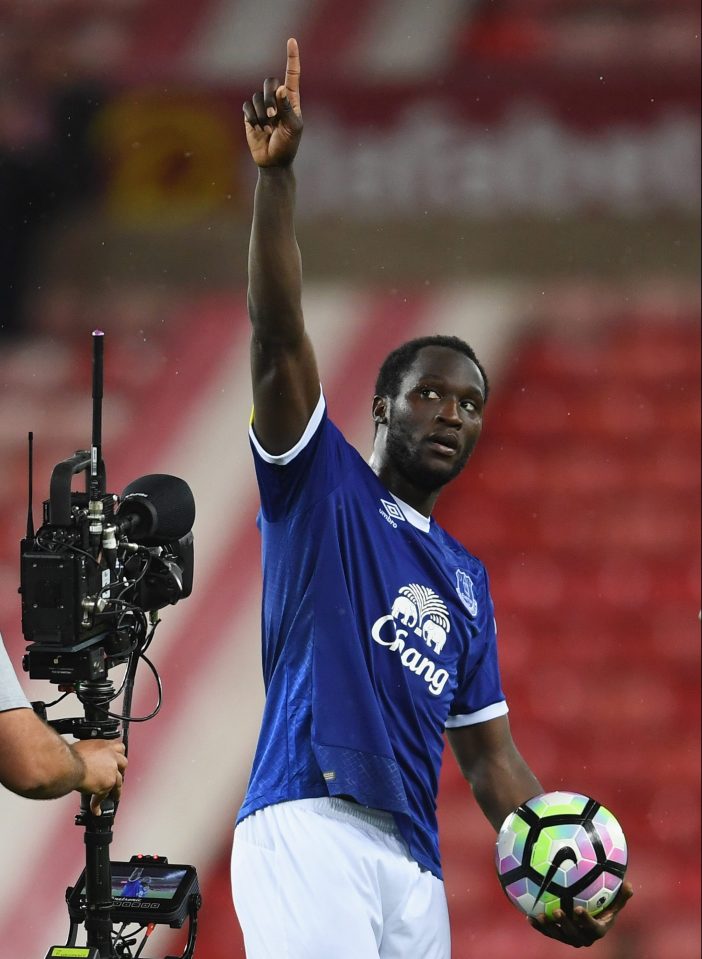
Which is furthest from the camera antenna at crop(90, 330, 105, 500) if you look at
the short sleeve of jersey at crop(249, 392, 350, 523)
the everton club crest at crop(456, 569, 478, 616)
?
the everton club crest at crop(456, 569, 478, 616)

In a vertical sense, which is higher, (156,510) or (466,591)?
(156,510)

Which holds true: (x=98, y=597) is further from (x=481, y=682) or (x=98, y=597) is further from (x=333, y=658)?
(x=481, y=682)

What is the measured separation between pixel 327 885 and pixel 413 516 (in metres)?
0.62

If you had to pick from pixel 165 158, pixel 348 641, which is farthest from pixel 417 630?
pixel 165 158

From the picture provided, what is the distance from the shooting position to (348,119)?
12.8 ft

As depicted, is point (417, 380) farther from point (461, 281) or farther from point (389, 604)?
point (461, 281)

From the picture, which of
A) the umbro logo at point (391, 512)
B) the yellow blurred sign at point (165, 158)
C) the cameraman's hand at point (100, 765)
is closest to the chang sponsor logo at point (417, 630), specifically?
the umbro logo at point (391, 512)

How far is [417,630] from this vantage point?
217 cm

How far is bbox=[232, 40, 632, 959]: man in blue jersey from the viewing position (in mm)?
2039

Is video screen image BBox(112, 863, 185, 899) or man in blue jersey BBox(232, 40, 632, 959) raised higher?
man in blue jersey BBox(232, 40, 632, 959)

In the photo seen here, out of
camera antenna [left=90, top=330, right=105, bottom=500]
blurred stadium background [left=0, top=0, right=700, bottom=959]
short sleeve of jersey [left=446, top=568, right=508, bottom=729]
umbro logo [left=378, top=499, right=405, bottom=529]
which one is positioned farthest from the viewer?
blurred stadium background [left=0, top=0, right=700, bottom=959]

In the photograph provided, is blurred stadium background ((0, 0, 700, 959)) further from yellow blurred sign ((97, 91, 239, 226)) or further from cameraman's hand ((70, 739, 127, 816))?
cameraman's hand ((70, 739, 127, 816))

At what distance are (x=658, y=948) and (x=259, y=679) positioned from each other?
136cm

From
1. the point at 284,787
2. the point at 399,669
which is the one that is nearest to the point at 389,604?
the point at 399,669
